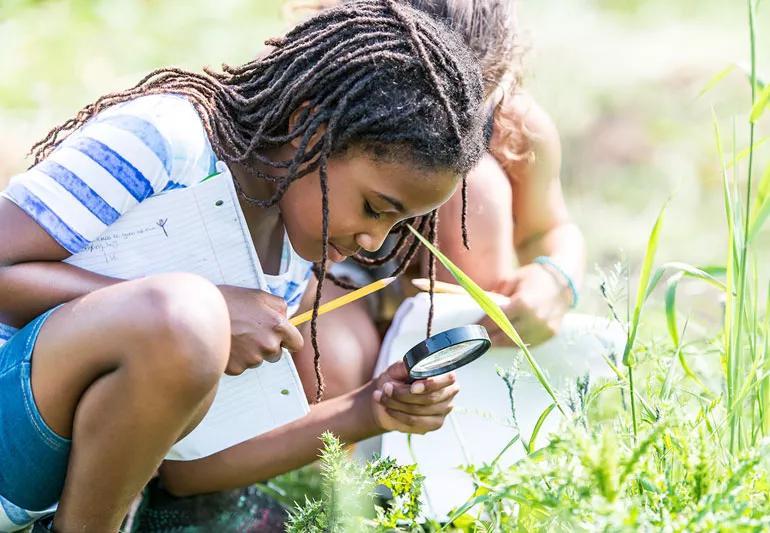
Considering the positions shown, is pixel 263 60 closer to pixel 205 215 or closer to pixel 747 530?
pixel 205 215

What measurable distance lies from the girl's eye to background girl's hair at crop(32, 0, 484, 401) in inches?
2.5

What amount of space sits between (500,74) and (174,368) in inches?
41.2

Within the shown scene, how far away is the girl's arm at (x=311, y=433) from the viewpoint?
65.2 inches

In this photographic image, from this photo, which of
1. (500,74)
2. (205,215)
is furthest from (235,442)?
(500,74)

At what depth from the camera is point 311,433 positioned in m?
1.74

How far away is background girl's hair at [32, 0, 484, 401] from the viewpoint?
4.74ft

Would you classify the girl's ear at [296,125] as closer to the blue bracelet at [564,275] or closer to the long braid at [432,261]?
the long braid at [432,261]

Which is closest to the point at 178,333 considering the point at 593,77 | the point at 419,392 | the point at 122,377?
the point at 122,377

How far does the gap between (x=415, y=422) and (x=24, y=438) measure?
0.63m

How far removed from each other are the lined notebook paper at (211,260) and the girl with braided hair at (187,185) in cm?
3

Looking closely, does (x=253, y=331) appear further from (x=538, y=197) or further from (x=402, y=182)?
(x=538, y=197)

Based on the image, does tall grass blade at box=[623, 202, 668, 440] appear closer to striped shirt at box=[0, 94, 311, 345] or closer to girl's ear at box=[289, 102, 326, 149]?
girl's ear at box=[289, 102, 326, 149]

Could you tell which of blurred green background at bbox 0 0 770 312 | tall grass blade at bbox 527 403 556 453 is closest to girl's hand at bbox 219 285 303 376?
tall grass blade at bbox 527 403 556 453

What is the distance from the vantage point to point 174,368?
122cm
